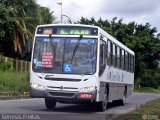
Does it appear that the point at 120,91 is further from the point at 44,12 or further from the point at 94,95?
the point at 44,12

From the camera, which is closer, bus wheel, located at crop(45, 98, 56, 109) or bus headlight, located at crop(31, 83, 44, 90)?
bus headlight, located at crop(31, 83, 44, 90)

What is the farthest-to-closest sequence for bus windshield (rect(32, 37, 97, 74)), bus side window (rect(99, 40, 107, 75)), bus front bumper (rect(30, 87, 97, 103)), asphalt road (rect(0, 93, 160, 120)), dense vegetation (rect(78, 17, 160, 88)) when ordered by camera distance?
dense vegetation (rect(78, 17, 160, 88)) < bus side window (rect(99, 40, 107, 75)) < bus windshield (rect(32, 37, 97, 74)) < bus front bumper (rect(30, 87, 97, 103)) < asphalt road (rect(0, 93, 160, 120))

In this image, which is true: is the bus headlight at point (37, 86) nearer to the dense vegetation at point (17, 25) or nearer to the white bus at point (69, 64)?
the white bus at point (69, 64)

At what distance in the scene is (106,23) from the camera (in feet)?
226

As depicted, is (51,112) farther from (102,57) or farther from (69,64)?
(102,57)

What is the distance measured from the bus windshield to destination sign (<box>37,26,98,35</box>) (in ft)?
0.91

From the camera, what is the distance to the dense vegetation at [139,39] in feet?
212

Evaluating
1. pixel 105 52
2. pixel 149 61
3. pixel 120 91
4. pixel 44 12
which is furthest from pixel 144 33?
pixel 105 52

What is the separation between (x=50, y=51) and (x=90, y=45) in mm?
1487

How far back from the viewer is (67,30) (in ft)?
59.5

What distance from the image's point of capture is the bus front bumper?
17203mm

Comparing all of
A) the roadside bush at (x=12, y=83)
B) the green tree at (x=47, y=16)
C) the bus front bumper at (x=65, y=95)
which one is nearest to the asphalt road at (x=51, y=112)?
the bus front bumper at (x=65, y=95)

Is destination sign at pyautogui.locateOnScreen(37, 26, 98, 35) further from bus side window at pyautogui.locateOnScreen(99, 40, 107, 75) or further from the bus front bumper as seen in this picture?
the bus front bumper

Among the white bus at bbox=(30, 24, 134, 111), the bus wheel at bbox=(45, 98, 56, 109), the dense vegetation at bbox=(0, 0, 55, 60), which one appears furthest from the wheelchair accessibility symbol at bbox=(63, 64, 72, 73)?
the dense vegetation at bbox=(0, 0, 55, 60)
